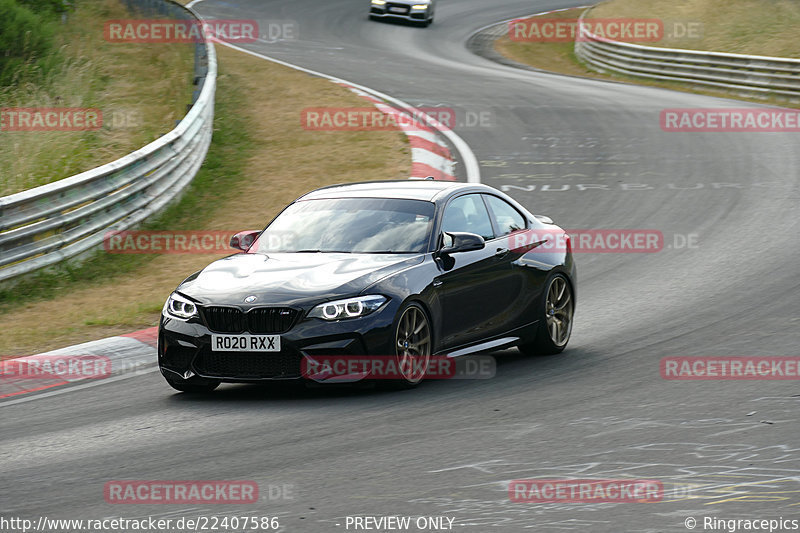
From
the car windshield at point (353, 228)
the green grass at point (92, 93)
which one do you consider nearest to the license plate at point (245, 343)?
the car windshield at point (353, 228)

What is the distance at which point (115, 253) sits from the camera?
46.8 feet

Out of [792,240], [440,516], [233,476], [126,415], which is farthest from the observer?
[792,240]

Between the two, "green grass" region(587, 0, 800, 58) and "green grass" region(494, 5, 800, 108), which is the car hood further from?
"green grass" region(587, 0, 800, 58)

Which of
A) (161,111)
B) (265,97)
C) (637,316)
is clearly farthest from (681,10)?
(637,316)

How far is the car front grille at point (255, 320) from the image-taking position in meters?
7.94

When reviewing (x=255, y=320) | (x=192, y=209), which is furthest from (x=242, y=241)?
(x=192, y=209)

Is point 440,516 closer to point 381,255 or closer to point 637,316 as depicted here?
point 381,255

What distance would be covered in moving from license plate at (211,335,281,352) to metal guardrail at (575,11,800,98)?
21.2 m

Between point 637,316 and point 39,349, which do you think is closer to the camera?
point 39,349

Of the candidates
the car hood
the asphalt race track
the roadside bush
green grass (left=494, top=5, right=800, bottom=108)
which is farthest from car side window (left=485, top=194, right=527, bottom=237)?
green grass (left=494, top=5, right=800, bottom=108)

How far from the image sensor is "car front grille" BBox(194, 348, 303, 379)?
793cm

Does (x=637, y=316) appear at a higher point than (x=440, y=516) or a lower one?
lower

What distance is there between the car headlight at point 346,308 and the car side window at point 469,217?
1343 mm

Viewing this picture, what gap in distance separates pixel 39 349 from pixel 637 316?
17.1ft
